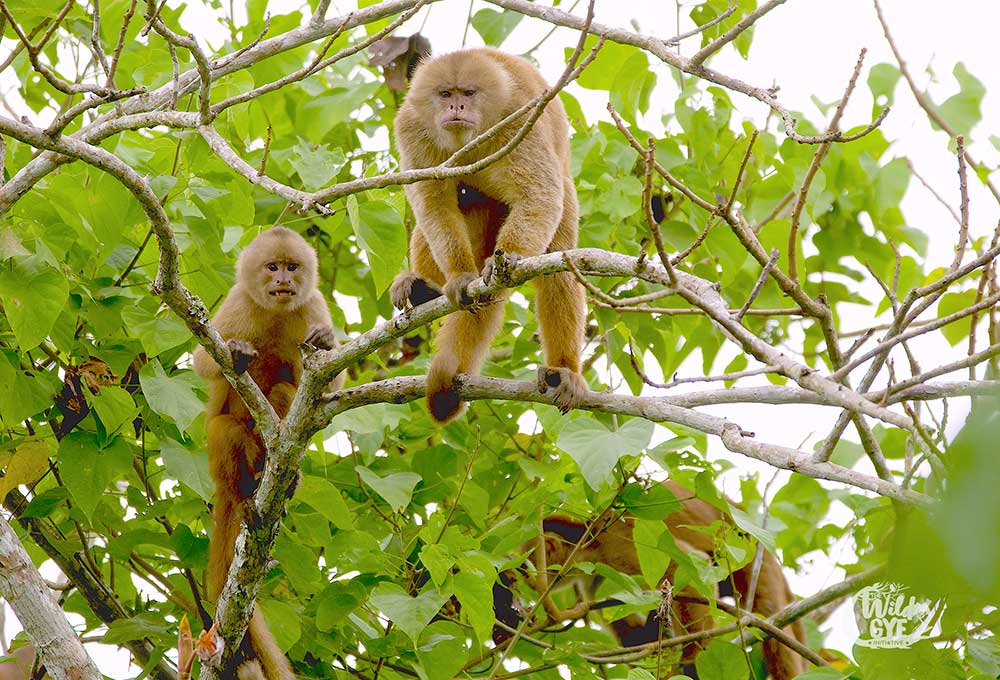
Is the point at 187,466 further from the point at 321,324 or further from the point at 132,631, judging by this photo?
the point at 321,324

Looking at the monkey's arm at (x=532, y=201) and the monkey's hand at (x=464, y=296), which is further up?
the monkey's arm at (x=532, y=201)

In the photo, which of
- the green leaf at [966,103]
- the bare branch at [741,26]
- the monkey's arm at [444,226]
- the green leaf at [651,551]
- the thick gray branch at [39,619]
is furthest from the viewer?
the green leaf at [966,103]

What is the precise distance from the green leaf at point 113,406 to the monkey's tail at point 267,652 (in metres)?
1.15

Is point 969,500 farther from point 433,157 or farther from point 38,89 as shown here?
point 38,89

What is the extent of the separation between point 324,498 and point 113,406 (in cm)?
108

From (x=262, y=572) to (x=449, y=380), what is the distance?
1234mm

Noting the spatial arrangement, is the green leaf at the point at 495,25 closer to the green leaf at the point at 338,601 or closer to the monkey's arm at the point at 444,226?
the monkey's arm at the point at 444,226

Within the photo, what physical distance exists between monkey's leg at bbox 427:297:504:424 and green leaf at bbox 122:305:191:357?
1187 mm

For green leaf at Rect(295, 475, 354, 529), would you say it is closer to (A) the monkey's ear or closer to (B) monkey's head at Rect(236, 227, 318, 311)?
(B) monkey's head at Rect(236, 227, 318, 311)

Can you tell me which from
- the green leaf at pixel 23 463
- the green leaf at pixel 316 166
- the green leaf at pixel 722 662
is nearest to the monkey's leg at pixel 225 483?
the green leaf at pixel 23 463

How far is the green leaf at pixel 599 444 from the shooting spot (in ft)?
14.3

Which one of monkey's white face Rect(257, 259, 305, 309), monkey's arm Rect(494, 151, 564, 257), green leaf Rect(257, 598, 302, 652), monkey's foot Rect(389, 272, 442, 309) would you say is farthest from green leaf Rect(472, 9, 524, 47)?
green leaf Rect(257, 598, 302, 652)

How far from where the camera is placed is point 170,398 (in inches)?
191

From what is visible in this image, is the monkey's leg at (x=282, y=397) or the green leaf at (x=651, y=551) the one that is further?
the monkey's leg at (x=282, y=397)
